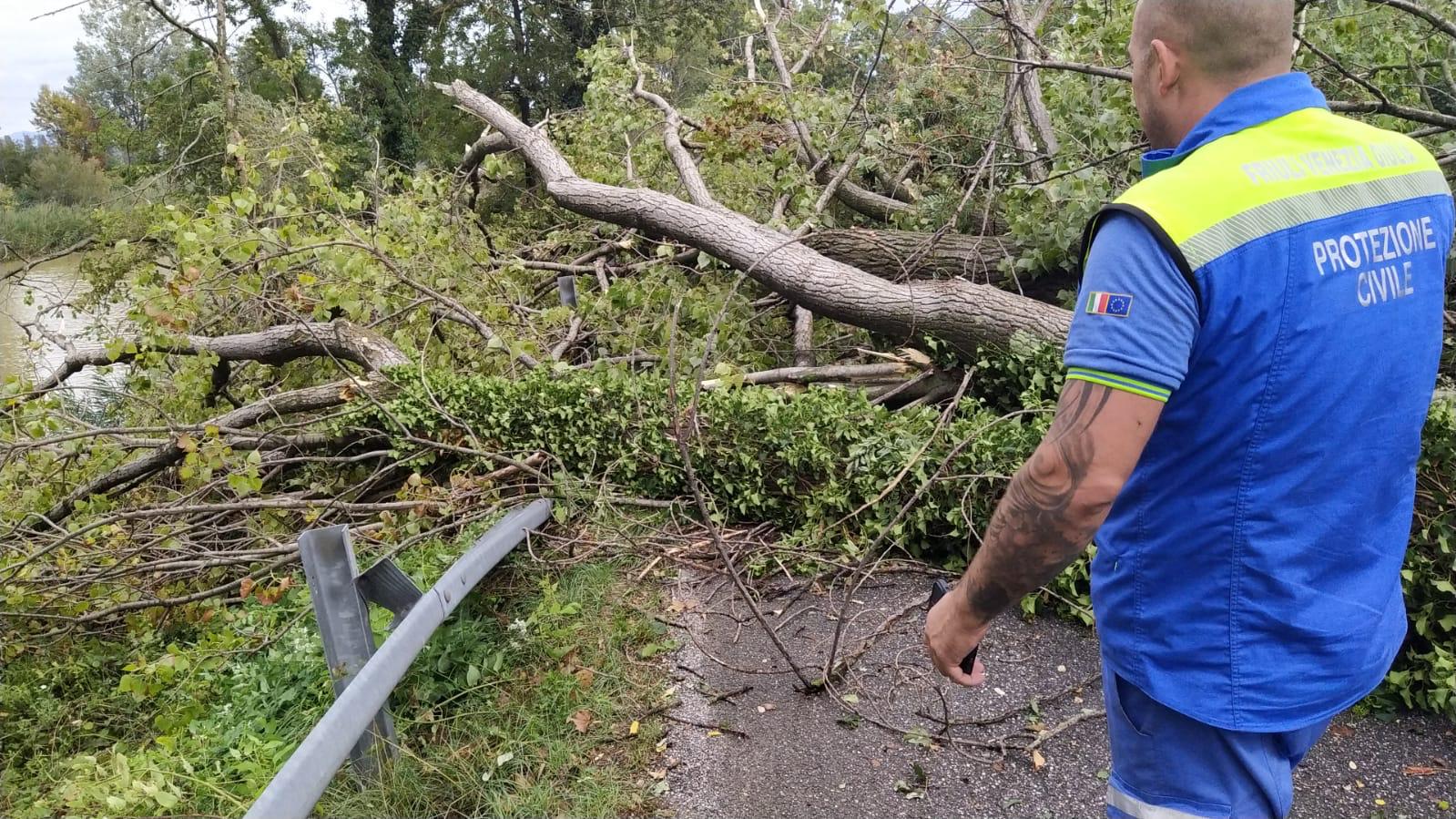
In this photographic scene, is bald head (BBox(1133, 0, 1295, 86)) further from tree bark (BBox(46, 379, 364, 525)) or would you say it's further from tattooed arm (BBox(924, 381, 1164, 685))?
tree bark (BBox(46, 379, 364, 525))

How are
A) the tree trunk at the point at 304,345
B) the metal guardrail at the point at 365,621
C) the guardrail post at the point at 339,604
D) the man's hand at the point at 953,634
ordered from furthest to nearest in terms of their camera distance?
the tree trunk at the point at 304,345 → the guardrail post at the point at 339,604 → the metal guardrail at the point at 365,621 → the man's hand at the point at 953,634

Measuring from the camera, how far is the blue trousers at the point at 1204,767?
1.32 m

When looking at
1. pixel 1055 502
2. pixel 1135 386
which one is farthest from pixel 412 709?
pixel 1135 386

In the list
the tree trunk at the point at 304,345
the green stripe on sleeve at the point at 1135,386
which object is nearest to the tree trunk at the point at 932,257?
the tree trunk at the point at 304,345

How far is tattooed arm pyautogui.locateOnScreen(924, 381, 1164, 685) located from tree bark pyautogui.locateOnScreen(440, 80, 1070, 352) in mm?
2960

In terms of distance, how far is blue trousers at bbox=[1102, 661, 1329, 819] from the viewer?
1324mm

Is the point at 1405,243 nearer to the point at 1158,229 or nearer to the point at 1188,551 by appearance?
the point at 1158,229

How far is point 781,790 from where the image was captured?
2.58m

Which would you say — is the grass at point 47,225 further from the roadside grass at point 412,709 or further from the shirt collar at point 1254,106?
the shirt collar at point 1254,106

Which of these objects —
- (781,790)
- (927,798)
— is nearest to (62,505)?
(781,790)

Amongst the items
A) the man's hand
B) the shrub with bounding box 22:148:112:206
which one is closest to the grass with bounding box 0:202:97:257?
the shrub with bounding box 22:148:112:206

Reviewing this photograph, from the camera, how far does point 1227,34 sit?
1.28m

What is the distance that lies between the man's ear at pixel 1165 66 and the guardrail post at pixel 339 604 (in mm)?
2377

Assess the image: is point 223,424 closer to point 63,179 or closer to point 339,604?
point 339,604
